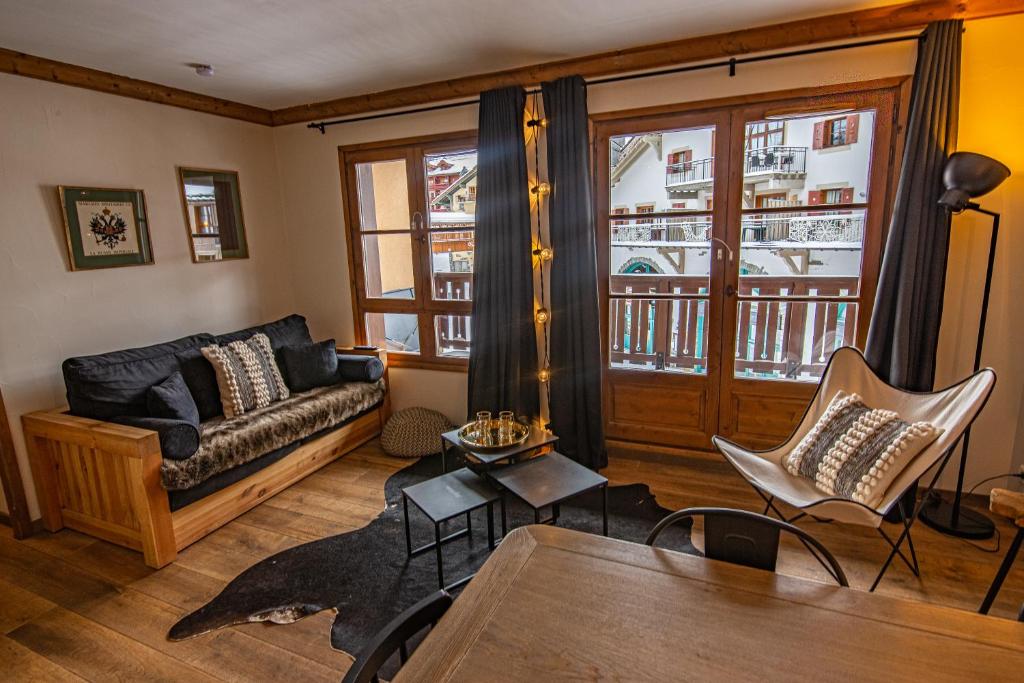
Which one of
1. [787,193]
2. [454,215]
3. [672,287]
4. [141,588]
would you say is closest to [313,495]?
[141,588]

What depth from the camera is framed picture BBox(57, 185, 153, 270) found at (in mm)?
3092

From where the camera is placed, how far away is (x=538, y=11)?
2625mm

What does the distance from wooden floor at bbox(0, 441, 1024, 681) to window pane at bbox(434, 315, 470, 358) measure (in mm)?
1304

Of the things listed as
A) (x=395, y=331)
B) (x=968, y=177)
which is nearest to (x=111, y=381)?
(x=395, y=331)

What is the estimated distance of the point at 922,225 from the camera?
2668mm

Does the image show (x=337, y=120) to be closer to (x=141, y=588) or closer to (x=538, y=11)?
(x=538, y=11)

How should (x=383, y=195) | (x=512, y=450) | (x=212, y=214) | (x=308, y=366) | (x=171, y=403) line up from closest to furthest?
(x=512, y=450) < (x=171, y=403) < (x=308, y=366) < (x=212, y=214) < (x=383, y=195)

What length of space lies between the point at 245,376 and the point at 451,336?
1.49m

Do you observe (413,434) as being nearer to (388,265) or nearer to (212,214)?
(388,265)

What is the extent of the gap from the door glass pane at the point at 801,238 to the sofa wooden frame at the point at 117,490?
317cm

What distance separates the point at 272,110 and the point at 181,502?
3.20 m

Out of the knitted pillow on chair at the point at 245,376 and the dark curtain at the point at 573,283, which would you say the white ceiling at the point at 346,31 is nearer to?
the dark curtain at the point at 573,283

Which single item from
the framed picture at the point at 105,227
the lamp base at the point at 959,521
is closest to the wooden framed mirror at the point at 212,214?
the framed picture at the point at 105,227

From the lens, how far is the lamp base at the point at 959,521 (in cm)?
262
